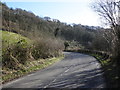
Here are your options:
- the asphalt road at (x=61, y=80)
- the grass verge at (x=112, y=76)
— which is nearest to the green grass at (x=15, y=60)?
the asphalt road at (x=61, y=80)

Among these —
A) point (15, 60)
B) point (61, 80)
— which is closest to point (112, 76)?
point (61, 80)

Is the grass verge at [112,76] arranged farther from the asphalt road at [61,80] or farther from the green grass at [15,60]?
the green grass at [15,60]

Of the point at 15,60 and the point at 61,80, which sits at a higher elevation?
the point at 15,60

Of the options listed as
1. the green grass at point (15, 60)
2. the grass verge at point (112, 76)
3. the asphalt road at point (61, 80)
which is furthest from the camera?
the green grass at point (15, 60)

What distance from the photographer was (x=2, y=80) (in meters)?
14.7

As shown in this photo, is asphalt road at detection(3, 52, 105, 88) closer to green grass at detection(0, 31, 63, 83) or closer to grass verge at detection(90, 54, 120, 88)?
grass verge at detection(90, 54, 120, 88)

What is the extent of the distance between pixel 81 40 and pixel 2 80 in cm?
10613

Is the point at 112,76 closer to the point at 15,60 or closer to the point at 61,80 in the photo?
the point at 61,80

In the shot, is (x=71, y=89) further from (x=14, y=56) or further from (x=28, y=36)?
(x=28, y=36)

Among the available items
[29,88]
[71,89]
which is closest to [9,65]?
[29,88]

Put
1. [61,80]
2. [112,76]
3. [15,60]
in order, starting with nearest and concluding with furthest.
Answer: [112,76] < [61,80] < [15,60]

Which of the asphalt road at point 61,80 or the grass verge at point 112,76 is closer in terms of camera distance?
the grass verge at point 112,76

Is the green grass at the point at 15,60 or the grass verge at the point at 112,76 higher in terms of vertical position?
the green grass at the point at 15,60

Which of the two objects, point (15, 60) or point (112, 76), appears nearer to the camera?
point (112, 76)
